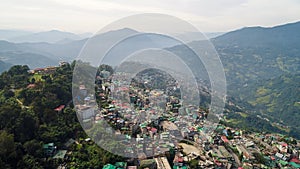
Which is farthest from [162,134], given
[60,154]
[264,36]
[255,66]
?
[264,36]

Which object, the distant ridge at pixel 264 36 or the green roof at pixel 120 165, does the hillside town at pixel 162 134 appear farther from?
the distant ridge at pixel 264 36

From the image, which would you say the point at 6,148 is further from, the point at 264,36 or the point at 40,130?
the point at 264,36

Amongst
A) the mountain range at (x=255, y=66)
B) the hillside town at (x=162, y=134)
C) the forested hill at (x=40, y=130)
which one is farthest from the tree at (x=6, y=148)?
the mountain range at (x=255, y=66)

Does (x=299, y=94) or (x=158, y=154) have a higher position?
(x=158, y=154)

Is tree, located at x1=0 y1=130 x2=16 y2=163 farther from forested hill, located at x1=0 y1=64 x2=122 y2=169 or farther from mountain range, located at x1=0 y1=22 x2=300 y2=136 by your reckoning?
mountain range, located at x1=0 y1=22 x2=300 y2=136

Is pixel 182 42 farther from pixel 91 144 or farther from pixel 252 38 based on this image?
pixel 252 38

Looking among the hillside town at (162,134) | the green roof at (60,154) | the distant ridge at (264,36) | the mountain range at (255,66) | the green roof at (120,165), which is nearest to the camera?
the green roof at (120,165)

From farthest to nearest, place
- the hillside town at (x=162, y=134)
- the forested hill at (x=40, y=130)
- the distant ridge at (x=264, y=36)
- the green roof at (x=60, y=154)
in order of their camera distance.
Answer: the distant ridge at (x=264, y=36)
the hillside town at (x=162, y=134)
the green roof at (x=60, y=154)
the forested hill at (x=40, y=130)

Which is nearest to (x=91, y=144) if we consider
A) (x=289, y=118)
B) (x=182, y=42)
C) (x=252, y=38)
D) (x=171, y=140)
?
(x=171, y=140)
